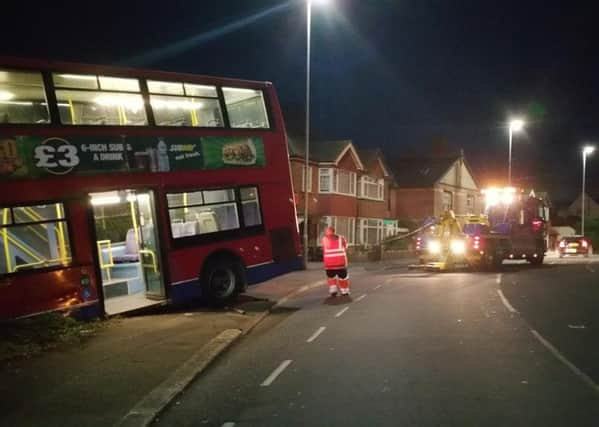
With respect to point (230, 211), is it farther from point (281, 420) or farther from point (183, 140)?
point (281, 420)

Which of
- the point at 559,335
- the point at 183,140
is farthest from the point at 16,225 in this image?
the point at 559,335

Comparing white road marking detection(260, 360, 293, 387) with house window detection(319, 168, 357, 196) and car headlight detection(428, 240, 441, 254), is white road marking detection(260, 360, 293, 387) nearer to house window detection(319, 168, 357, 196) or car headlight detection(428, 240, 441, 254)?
car headlight detection(428, 240, 441, 254)

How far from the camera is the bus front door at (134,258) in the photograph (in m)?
13.3

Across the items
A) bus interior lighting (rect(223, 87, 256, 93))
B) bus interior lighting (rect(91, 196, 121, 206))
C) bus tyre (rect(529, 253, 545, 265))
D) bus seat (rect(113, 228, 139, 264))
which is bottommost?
bus tyre (rect(529, 253, 545, 265))

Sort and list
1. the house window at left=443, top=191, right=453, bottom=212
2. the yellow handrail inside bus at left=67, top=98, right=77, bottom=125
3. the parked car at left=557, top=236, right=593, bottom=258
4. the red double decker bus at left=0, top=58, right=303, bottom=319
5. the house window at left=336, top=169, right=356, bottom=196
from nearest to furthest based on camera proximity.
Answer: the red double decker bus at left=0, top=58, right=303, bottom=319, the yellow handrail inside bus at left=67, top=98, right=77, bottom=125, the house window at left=336, top=169, right=356, bottom=196, the parked car at left=557, top=236, right=593, bottom=258, the house window at left=443, top=191, right=453, bottom=212

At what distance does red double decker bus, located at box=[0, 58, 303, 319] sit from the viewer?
11.4 meters

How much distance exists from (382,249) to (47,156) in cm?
2775

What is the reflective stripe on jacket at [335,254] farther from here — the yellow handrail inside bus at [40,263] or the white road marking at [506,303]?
the yellow handrail inside bus at [40,263]

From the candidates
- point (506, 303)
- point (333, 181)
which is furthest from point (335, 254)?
point (333, 181)

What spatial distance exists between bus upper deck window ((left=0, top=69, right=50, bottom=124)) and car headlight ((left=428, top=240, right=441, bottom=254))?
17.7m

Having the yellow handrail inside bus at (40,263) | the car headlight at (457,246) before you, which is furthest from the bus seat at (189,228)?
the car headlight at (457,246)

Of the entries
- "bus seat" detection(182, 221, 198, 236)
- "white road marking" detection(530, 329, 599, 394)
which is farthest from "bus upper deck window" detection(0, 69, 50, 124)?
"white road marking" detection(530, 329, 599, 394)

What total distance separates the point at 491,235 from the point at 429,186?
29.7 m

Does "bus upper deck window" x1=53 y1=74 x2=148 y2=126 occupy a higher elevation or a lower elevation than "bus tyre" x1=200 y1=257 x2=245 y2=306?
higher
